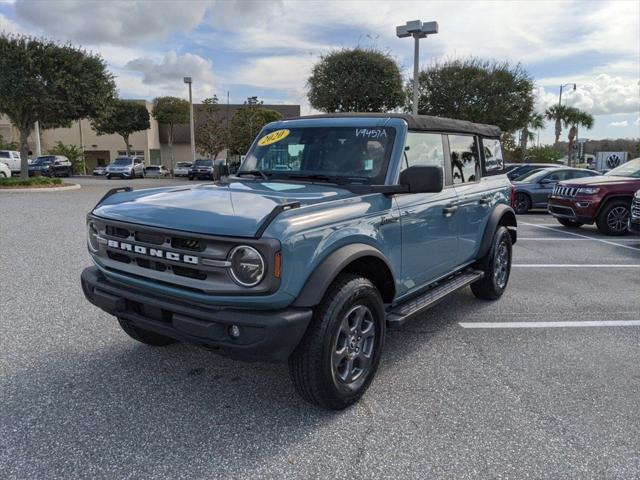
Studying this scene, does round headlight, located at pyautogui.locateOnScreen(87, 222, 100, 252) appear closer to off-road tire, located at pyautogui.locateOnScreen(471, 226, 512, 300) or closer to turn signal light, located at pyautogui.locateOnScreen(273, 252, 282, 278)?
turn signal light, located at pyautogui.locateOnScreen(273, 252, 282, 278)

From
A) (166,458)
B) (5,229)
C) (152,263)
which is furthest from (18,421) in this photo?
(5,229)

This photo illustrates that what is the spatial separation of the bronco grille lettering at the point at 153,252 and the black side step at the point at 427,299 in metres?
1.49

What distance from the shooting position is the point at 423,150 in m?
4.26

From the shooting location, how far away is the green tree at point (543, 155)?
113 feet

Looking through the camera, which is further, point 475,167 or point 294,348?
point 475,167

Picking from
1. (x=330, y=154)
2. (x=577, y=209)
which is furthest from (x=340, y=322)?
(x=577, y=209)

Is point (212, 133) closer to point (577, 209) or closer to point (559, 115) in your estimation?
point (559, 115)

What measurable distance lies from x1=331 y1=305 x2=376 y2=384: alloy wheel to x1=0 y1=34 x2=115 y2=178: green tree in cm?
2018

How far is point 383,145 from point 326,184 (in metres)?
0.57

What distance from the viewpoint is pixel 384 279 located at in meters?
3.58

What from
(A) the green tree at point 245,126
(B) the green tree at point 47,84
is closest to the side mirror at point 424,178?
(B) the green tree at point 47,84

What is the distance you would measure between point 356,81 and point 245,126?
70.3 ft

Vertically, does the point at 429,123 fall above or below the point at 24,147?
below

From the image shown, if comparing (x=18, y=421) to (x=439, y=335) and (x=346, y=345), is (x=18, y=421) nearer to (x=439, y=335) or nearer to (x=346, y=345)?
(x=346, y=345)
